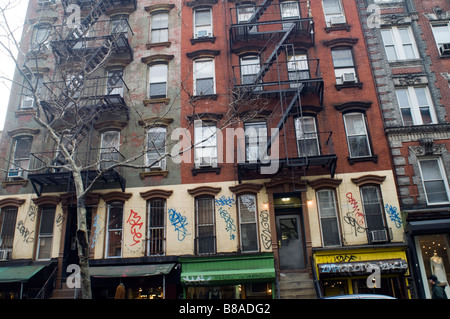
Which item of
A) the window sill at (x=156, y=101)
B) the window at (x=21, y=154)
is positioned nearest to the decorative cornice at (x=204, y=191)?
the window sill at (x=156, y=101)

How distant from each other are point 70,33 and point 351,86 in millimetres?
13319

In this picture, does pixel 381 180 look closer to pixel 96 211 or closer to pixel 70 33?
pixel 96 211

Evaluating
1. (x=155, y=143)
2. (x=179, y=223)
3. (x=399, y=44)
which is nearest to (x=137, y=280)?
(x=179, y=223)

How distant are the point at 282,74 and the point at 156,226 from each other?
8875mm

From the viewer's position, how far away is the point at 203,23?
16266mm

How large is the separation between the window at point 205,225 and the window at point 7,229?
817 centimetres

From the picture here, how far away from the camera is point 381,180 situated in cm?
1254

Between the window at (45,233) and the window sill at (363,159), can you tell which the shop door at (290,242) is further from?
the window at (45,233)

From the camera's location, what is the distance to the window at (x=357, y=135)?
43.3 feet

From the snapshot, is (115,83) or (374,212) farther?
(115,83)

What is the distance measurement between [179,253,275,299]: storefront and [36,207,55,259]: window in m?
5.97

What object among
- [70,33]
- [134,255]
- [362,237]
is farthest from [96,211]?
[362,237]

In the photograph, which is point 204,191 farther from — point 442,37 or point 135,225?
point 442,37

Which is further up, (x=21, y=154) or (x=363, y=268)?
(x=21, y=154)
